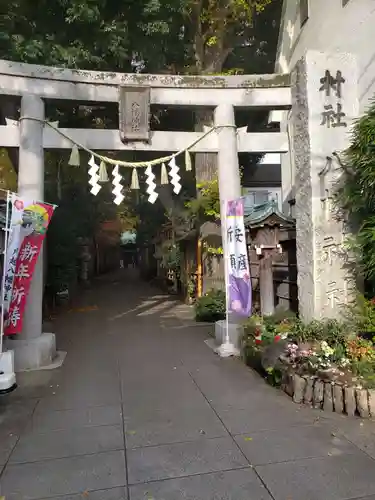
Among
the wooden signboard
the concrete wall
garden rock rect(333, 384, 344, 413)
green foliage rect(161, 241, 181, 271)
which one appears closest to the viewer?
garden rock rect(333, 384, 344, 413)

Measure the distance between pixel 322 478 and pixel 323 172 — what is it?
5167 millimetres

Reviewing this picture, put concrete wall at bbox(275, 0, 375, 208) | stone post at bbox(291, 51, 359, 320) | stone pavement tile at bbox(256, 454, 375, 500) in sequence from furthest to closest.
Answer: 1. concrete wall at bbox(275, 0, 375, 208)
2. stone post at bbox(291, 51, 359, 320)
3. stone pavement tile at bbox(256, 454, 375, 500)

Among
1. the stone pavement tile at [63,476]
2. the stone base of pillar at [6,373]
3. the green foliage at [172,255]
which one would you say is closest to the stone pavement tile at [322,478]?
the stone pavement tile at [63,476]

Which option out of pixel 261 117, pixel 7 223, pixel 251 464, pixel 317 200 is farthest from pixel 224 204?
pixel 261 117

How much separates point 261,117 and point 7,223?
13.9 metres

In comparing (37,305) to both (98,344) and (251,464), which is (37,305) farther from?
(251,464)

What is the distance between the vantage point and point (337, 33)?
9.00 metres

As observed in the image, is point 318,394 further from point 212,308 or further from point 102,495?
point 212,308

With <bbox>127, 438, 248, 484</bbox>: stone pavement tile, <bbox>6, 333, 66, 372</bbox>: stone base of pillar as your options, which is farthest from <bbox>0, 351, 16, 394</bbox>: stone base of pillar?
<bbox>127, 438, 248, 484</bbox>: stone pavement tile

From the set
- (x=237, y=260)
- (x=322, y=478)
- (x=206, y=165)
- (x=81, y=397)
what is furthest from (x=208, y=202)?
(x=322, y=478)

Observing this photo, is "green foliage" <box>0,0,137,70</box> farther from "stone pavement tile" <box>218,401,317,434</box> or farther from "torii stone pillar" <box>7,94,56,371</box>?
"stone pavement tile" <box>218,401,317,434</box>

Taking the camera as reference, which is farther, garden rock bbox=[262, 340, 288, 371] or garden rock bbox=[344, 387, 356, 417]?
garden rock bbox=[262, 340, 288, 371]

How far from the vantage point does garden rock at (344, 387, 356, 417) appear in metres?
5.03

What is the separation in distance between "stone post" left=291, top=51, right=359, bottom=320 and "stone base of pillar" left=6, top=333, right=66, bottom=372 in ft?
17.1
